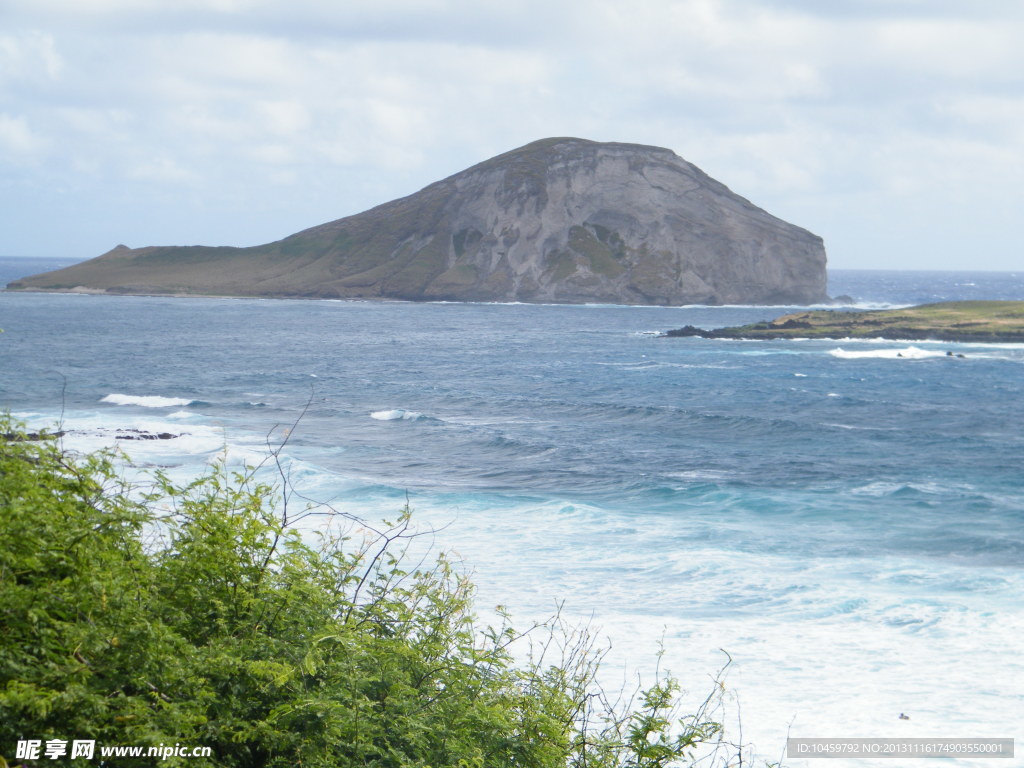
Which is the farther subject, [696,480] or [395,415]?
[395,415]

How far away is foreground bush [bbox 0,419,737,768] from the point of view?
5.08 metres

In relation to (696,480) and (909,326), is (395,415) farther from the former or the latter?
(909,326)

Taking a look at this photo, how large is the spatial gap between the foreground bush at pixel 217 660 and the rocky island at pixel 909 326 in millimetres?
77920

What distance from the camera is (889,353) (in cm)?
6906

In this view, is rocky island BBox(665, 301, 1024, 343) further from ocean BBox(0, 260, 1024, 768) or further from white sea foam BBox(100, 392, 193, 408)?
white sea foam BBox(100, 392, 193, 408)

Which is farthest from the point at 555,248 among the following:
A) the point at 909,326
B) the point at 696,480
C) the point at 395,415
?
the point at 696,480

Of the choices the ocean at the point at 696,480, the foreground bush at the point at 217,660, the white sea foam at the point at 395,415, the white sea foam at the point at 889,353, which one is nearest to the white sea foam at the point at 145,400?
the ocean at the point at 696,480

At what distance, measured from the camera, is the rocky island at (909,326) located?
77750 mm

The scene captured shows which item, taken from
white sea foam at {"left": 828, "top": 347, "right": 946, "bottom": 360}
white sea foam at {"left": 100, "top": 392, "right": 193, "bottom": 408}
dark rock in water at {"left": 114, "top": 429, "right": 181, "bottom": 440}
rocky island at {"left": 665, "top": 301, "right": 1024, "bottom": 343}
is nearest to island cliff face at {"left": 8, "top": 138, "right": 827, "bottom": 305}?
rocky island at {"left": 665, "top": 301, "right": 1024, "bottom": 343}

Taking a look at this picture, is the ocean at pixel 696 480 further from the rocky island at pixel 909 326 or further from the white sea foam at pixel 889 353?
the rocky island at pixel 909 326

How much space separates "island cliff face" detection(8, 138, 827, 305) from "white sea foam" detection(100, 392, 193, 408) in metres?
98.3

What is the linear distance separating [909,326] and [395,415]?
5596cm

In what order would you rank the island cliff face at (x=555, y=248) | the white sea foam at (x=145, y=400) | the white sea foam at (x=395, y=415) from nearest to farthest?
1. the white sea foam at (x=395, y=415)
2. the white sea foam at (x=145, y=400)
3. the island cliff face at (x=555, y=248)

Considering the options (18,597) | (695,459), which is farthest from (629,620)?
(695,459)
